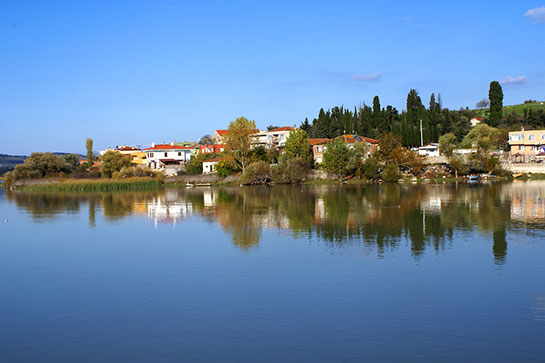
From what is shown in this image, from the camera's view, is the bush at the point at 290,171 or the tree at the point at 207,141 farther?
the tree at the point at 207,141

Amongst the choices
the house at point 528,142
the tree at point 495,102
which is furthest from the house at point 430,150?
the tree at point 495,102

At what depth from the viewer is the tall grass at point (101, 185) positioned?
7300cm

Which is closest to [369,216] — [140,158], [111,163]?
[111,163]

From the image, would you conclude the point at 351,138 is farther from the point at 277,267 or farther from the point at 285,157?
the point at 277,267

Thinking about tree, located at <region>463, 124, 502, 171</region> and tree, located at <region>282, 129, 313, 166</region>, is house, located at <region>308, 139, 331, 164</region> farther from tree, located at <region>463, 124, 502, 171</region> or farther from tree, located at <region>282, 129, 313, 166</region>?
tree, located at <region>463, 124, 502, 171</region>

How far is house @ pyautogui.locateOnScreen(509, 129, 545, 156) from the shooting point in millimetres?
81312

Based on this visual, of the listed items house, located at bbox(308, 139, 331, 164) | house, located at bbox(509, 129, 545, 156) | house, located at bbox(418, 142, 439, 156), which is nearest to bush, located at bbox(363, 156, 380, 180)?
house, located at bbox(308, 139, 331, 164)

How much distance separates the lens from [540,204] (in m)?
37.1

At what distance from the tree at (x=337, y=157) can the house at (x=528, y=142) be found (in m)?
28.6

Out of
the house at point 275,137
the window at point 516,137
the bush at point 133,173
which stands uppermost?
the house at point 275,137

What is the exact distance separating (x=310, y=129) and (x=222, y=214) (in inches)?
2860

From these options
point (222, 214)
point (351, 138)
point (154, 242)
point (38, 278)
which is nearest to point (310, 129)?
point (351, 138)

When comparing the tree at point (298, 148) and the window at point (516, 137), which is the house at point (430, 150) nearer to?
the window at point (516, 137)

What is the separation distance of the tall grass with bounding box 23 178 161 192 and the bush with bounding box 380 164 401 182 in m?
31.9
